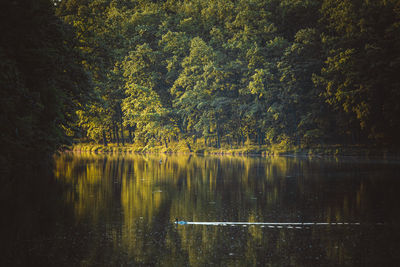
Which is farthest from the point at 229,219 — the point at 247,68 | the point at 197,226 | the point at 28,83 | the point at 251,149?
the point at 247,68

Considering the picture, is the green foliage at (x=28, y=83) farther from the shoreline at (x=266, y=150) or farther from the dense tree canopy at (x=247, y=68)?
the dense tree canopy at (x=247, y=68)

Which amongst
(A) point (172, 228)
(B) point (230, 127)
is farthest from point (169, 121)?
(A) point (172, 228)

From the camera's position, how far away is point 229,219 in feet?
41.1

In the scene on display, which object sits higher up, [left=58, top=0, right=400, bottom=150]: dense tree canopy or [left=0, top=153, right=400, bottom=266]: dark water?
[left=58, top=0, right=400, bottom=150]: dense tree canopy

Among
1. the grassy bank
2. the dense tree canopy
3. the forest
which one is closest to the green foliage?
the forest

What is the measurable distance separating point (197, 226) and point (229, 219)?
1.23 meters

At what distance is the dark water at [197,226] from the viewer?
863 centimetres

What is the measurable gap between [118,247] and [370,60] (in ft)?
130

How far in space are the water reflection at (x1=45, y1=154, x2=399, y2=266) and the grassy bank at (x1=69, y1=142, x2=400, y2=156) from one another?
25926 mm

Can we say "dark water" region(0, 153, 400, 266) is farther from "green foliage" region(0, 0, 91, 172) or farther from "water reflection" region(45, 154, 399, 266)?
"green foliage" region(0, 0, 91, 172)

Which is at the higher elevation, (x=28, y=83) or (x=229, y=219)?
(x=28, y=83)

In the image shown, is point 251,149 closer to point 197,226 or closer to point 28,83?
point 28,83

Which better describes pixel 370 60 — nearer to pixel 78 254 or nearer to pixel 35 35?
pixel 35 35

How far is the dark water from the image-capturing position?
8633mm
